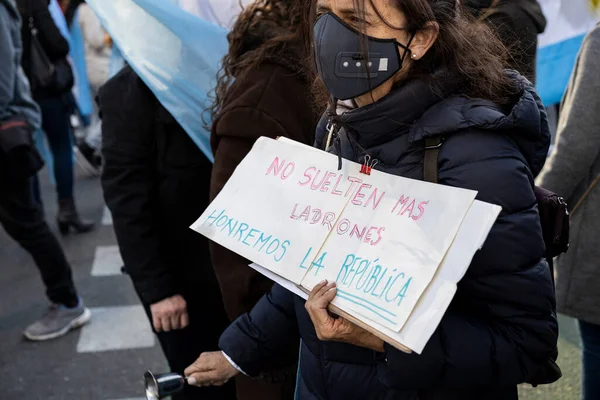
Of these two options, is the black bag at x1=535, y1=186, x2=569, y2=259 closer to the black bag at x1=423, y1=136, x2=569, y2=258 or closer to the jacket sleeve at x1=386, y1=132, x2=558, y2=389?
the black bag at x1=423, y1=136, x2=569, y2=258

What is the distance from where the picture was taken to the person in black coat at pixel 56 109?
5.00m

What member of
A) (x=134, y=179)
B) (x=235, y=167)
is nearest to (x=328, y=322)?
(x=235, y=167)

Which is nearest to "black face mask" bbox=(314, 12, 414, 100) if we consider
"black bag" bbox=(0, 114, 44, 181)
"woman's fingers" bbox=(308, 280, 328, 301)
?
"woman's fingers" bbox=(308, 280, 328, 301)

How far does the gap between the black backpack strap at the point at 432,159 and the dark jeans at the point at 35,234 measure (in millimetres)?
3010

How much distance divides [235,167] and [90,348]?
2376mm

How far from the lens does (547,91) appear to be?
166 inches

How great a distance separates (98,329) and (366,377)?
3051mm

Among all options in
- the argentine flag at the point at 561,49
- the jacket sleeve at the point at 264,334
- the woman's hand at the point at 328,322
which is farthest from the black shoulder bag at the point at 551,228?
the argentine flag at the point at 561,49

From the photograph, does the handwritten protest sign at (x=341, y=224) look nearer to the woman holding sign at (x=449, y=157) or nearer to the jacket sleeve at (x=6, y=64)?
the woman holding sign at (x=449, y=157)

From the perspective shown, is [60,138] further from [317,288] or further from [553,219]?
[553,219]

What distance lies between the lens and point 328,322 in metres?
1.39

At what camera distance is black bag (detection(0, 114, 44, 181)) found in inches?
146

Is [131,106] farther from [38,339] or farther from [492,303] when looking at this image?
[38,339]

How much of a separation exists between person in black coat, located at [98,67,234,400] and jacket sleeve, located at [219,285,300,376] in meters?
0.71
